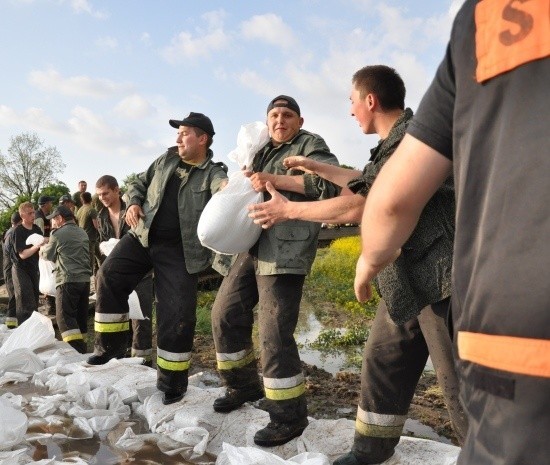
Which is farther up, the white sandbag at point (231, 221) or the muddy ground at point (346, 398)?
the white sandbag at point (231, 221)

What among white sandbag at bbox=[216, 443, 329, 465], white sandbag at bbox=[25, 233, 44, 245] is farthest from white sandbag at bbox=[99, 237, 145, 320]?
white sandbag at bbox=[25, 233, 44, 245]

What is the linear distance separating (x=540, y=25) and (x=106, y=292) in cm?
346

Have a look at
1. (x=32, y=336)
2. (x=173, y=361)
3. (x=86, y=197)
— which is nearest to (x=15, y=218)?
(x=86, y=197)

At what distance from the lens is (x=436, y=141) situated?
118 centimetres

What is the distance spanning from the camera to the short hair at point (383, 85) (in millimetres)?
2611

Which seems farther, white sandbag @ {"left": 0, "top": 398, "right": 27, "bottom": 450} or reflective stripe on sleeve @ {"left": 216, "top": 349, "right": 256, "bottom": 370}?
reflective stripe on sleeve @ {"left": 216, "top": 349, "right": 256, "bottom": 370}

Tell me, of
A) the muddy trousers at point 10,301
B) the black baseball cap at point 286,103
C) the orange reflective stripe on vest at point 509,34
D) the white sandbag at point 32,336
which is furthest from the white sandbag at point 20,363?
the orange reflective stripe on vest at point 509,34

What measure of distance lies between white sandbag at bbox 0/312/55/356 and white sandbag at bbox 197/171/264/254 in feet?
9.08

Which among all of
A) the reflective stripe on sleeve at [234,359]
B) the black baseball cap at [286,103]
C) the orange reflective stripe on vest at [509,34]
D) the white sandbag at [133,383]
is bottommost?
the white sandbag at [133,383]

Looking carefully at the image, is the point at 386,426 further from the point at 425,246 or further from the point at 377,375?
the point at 425,246

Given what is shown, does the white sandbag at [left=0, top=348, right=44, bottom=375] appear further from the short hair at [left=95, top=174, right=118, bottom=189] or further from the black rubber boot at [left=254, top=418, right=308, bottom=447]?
the black rubber boot at [left=254, top=418, right=308, bottom=447]

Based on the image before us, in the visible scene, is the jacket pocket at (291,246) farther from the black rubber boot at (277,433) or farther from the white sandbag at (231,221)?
the black rubber boot at (277,433)

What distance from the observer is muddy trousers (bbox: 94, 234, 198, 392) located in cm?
385

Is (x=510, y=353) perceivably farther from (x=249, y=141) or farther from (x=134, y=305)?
(x=134, y=305)
